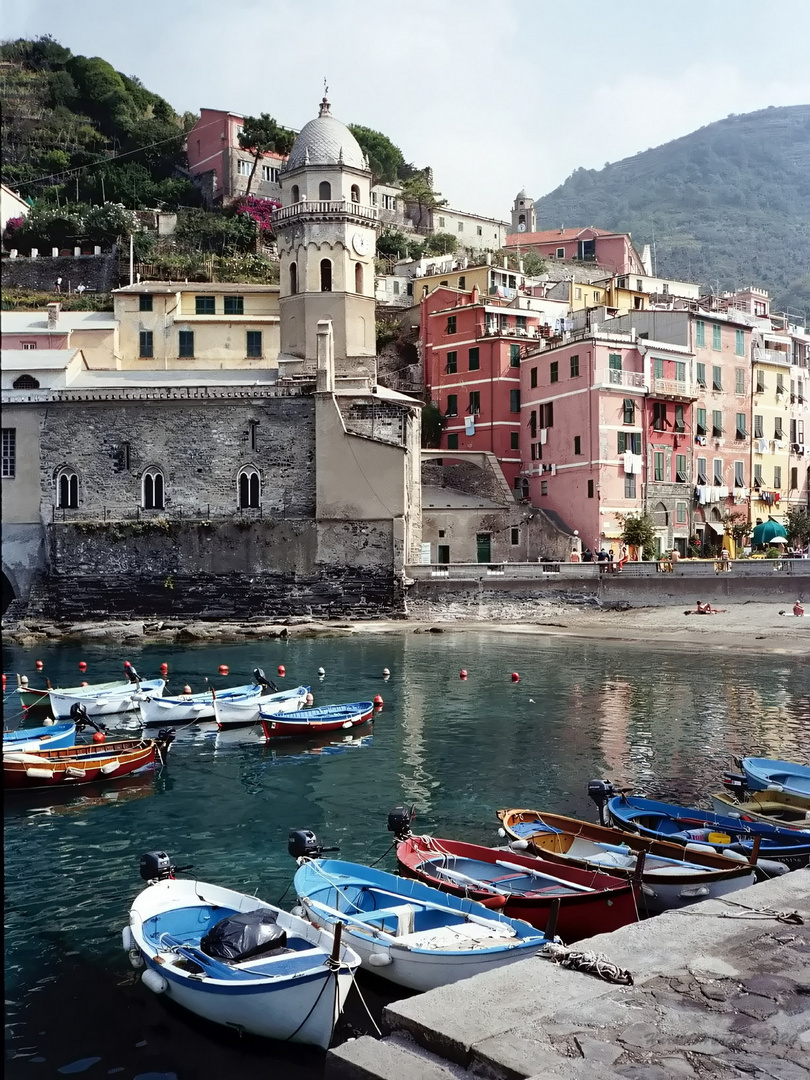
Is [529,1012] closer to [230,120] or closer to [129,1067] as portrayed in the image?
[129,1067]

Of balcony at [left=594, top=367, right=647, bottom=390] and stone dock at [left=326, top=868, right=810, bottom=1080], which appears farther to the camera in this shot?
balcony at [left=594, top=367, right=647, bottom=390]

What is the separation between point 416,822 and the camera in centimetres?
1697

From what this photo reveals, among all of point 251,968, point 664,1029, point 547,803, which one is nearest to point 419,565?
point 547,803

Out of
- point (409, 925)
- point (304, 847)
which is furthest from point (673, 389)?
point (409, 925)

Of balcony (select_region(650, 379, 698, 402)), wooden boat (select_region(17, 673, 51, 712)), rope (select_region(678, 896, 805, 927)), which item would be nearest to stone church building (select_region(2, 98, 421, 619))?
balcony (select_region(650, 379, 698, 402))

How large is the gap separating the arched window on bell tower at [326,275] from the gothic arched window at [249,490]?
1063cm

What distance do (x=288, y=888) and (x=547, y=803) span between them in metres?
6.08

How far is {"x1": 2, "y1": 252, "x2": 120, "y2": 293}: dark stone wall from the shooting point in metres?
73.5

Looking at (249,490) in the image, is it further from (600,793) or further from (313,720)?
(600,793)

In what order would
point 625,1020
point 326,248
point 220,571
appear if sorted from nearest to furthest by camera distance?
point 625,1020 → point 220,571 → point 326,248

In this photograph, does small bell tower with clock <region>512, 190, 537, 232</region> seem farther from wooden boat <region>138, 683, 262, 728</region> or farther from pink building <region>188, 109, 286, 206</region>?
wooden boat <region>138, 683, 262, 728</region>

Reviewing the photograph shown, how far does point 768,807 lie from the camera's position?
16.4 m

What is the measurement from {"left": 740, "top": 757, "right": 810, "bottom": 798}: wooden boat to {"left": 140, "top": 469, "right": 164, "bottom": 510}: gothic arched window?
36141 millimetres

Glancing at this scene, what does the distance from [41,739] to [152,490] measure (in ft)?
94.4
